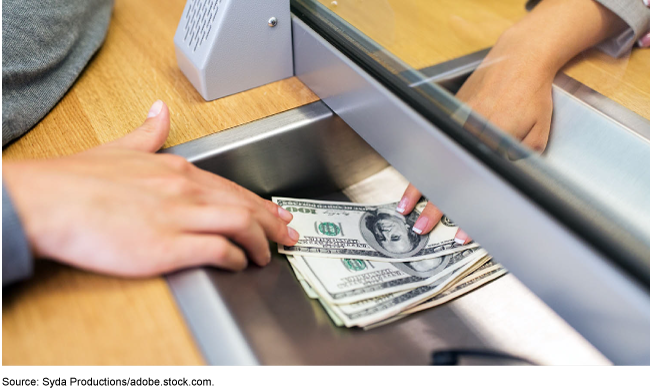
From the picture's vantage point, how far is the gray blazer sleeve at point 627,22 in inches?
29.9

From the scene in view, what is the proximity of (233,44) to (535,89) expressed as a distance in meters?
0.49

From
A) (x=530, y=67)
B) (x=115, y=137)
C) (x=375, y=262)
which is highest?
(x=530, y=67)

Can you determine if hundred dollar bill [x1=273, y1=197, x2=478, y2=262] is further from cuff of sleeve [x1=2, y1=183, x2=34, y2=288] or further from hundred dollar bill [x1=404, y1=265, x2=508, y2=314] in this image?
cuff of sleeve [x1=2, y1=183, x2=34, y2=288]

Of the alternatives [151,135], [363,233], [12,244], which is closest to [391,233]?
[363,233]

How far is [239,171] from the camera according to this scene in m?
0.70

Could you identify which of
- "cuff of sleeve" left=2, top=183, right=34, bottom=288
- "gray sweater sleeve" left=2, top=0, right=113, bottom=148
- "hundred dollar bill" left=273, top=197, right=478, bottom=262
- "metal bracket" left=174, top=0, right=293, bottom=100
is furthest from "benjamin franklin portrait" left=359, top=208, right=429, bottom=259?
"gray sweater sleeve" left=2, top=0, right=113, bottom=148

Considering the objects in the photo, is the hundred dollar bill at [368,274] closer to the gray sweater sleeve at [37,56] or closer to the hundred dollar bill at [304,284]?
the hundred dollar bill at [304,284]

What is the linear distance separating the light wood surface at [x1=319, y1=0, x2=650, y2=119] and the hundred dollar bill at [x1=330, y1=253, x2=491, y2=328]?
→ 1.00 feet

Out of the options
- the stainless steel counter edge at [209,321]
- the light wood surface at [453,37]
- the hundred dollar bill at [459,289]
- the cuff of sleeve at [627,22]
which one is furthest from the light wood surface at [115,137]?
the cuff of sleeve at [627,22]

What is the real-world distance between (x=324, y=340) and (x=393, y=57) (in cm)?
39

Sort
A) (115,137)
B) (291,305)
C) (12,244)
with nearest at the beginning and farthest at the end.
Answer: (12,244)
(291,305)
(115,137)

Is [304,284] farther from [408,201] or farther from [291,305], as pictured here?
[408,201]

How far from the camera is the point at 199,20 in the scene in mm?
729

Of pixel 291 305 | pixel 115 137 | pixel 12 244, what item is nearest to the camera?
pixel 12 244
